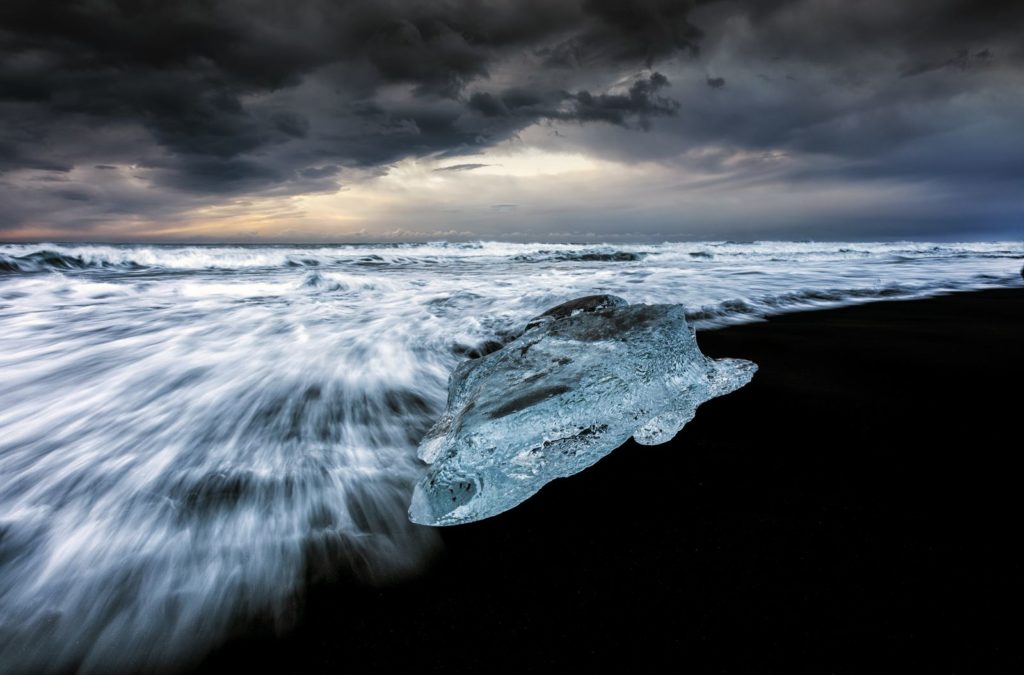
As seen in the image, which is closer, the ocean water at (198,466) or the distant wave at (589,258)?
the ocean water at (198,466)

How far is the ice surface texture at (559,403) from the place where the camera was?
1.47 metres

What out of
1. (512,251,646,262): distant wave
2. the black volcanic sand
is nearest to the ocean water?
the black volcanic sand

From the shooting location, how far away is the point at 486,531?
Answer: 139cm

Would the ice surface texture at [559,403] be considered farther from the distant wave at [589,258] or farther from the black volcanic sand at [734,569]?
the distant wave at [589,258]

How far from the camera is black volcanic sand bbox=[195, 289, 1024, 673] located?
3.10 ft

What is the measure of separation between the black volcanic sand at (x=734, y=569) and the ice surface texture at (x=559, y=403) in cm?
9

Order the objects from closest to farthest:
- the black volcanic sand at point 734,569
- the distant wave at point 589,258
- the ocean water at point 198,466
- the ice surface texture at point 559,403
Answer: the black volcanic sand at point 734,569, the ocean water at point 198,466, the ice surface texture at point 559,403, the distant wave at point 589,258

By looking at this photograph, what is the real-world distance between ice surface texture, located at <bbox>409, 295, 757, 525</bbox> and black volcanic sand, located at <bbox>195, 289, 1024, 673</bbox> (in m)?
0.09

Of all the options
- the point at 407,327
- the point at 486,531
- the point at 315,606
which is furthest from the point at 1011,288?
the point at 315,606

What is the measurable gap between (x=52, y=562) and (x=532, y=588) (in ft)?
4.69

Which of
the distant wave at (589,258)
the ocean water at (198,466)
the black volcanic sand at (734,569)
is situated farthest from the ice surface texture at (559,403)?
the distant wave at (589,258)

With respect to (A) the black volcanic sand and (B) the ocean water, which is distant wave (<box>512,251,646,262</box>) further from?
(A) the black volcanic sand

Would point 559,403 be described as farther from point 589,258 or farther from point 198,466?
point 589,258

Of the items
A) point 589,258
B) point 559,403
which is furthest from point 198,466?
point 589,258
